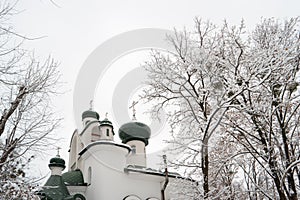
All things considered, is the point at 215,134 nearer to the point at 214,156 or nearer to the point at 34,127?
the point at 214,156

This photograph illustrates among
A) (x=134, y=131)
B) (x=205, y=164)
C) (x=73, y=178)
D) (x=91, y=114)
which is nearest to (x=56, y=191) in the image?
(x=73, y=178)

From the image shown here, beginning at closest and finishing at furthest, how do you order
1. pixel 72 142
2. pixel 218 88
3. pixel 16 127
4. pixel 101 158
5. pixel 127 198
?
1. pixel 16 127
2. pixel 218 88
3. pixel 127 198
4. pixel 101 158
5. pixel 72 142

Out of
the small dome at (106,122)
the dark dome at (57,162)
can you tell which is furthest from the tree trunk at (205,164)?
the dark dome at (57,162)

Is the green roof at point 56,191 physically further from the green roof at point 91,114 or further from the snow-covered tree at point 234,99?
the snow-covered tree at point 234,99

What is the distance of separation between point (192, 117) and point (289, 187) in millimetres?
2915

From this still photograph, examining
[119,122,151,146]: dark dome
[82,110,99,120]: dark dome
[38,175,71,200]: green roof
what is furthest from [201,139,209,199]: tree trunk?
[82,110,99,120]: dark dome

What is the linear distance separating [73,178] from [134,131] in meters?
5.34

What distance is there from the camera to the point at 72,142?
22156 millimetres

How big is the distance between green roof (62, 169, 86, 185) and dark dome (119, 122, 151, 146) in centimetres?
433

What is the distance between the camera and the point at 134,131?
21.5m

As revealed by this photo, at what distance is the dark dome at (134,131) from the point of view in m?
21.5

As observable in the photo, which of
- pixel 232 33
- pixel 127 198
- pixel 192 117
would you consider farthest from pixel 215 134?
pixel 127 198

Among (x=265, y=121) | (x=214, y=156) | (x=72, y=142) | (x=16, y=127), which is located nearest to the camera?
(x=16, y=127)

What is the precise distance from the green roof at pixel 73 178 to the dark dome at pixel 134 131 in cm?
433
